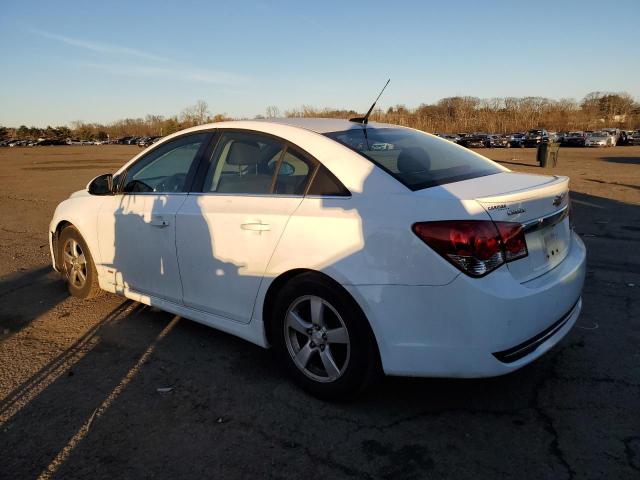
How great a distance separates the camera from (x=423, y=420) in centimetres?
285

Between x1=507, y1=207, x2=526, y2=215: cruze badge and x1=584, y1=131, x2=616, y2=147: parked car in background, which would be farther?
x1=584, y1=131, x2=616, y2=147: parked car in background

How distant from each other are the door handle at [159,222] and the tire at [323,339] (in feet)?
3.83

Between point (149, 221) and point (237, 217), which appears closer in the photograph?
point (237, 217)

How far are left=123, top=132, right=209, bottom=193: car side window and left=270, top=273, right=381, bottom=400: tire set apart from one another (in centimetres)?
133

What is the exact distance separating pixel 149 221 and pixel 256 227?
1148 mm

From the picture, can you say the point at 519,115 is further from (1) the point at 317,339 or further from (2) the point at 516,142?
(1) the point at 317,339

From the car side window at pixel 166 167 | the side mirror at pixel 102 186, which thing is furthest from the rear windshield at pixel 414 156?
the side mirror at pixel 102 186

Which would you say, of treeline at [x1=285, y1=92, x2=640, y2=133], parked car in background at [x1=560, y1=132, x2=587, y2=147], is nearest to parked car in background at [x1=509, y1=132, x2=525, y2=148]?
parked car in background at [x1=560, y1=132, x2=587, y2=147]

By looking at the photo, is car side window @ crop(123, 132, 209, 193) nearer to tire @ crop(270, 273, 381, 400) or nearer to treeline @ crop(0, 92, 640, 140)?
tire @ crop(270, 273, 381, 400)

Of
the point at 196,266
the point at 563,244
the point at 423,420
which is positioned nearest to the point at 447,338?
the point at 423,420

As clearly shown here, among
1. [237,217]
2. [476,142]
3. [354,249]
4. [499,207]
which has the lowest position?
[476,142]

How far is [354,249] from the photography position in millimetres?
2736

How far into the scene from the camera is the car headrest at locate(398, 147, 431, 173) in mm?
3070

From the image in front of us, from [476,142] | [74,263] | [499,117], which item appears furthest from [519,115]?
[74,263]
